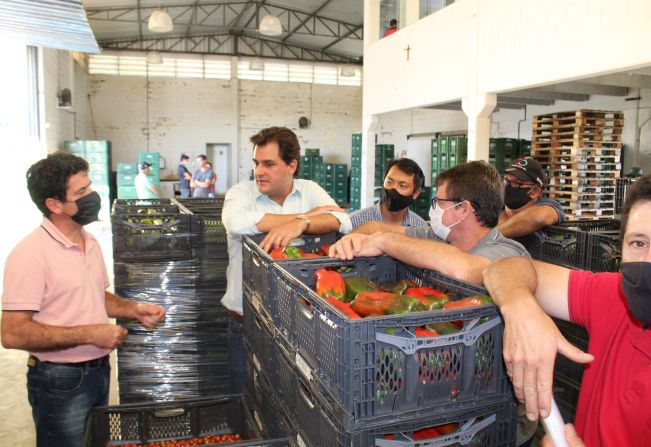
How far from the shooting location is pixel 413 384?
1387 mm

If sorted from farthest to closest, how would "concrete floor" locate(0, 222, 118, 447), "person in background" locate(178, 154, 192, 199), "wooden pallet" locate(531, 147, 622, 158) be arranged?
"person in background" locate(178, 154, 192, 199)
"wooden pallet" locate(531, 147, 622, 158)
"concrete floor" locate(0, 222, 118, 447)

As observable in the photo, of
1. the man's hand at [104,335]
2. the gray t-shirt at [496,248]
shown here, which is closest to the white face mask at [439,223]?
the gray t-shirt at [496,248]

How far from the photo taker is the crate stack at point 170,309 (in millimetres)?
3688

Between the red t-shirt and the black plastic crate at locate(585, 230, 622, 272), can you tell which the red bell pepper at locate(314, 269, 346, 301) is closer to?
the red t-shirt

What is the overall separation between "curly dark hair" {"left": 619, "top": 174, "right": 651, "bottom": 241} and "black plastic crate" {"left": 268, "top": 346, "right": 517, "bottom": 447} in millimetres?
595

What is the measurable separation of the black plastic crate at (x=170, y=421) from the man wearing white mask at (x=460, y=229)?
950 mm

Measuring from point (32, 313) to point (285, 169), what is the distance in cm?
147

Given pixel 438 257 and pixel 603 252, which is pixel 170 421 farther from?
pixel 603 252

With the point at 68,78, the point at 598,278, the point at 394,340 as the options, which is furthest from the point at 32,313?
the point at 68,78

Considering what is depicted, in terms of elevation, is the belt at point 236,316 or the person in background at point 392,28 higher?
the person in background at point 392,28

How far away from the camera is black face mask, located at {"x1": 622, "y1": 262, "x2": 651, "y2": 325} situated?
1.25 m

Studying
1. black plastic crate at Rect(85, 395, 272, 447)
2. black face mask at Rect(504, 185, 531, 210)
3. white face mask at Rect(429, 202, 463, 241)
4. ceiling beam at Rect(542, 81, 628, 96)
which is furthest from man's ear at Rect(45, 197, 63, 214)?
ceiling beam at Rect(542, 81, 628, 96)

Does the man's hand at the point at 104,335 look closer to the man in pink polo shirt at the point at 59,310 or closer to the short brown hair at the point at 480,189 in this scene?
the man in pink polo shirt at the point at 59,310

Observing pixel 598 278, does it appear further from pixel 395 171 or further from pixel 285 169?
pixel 395 171
